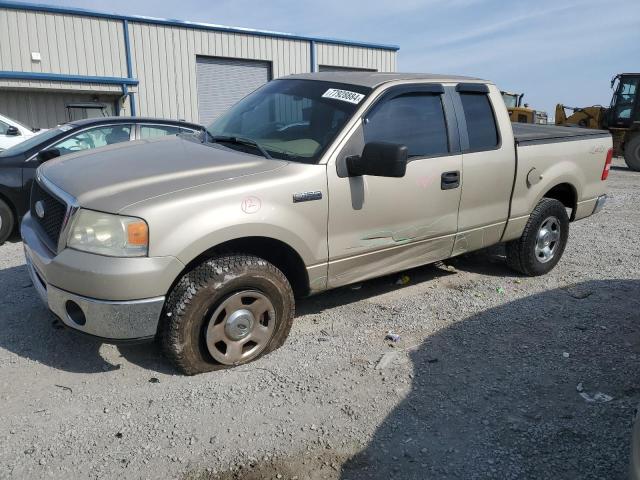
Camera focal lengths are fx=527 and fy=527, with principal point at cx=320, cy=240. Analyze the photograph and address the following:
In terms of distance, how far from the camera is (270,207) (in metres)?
3.22

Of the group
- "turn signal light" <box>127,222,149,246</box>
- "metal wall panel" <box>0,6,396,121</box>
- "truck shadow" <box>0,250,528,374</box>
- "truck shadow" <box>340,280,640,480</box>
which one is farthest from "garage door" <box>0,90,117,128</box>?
"truck shadow" <box>340,280,640,480</box>

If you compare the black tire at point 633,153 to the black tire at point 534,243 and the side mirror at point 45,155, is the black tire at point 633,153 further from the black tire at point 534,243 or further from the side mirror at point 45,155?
the side mirror at point 45,155

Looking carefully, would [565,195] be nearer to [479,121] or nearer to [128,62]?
[479,121]

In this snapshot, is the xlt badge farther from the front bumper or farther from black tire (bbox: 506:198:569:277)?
black tire (bbox: 506:198:569:277)

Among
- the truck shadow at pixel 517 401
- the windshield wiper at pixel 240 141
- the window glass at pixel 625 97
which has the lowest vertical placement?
the truck shadow at pixel 517 401

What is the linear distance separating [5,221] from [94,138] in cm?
142

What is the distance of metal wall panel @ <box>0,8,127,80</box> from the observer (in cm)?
1484

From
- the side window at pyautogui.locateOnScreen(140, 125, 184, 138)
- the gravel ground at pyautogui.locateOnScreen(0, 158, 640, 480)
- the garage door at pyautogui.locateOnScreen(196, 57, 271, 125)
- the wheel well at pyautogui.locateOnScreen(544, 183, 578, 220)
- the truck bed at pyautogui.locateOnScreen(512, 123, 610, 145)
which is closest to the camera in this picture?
the gravel ground at pyautogui.locateOnScreen(0, 158, 640, 480)

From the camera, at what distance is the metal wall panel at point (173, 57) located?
54.8 feet

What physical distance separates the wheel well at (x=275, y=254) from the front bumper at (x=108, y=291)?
0.29 m

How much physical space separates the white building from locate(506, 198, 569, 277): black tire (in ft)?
47.4

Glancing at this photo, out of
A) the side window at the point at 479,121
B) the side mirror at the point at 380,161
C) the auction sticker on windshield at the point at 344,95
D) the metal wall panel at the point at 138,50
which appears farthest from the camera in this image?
the metal wall panel at the point at 138,50

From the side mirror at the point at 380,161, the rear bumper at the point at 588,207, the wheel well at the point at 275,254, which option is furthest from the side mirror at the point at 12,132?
the rear bumper at the point at 588,207

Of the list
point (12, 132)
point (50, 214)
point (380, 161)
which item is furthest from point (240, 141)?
point (12, 132)
